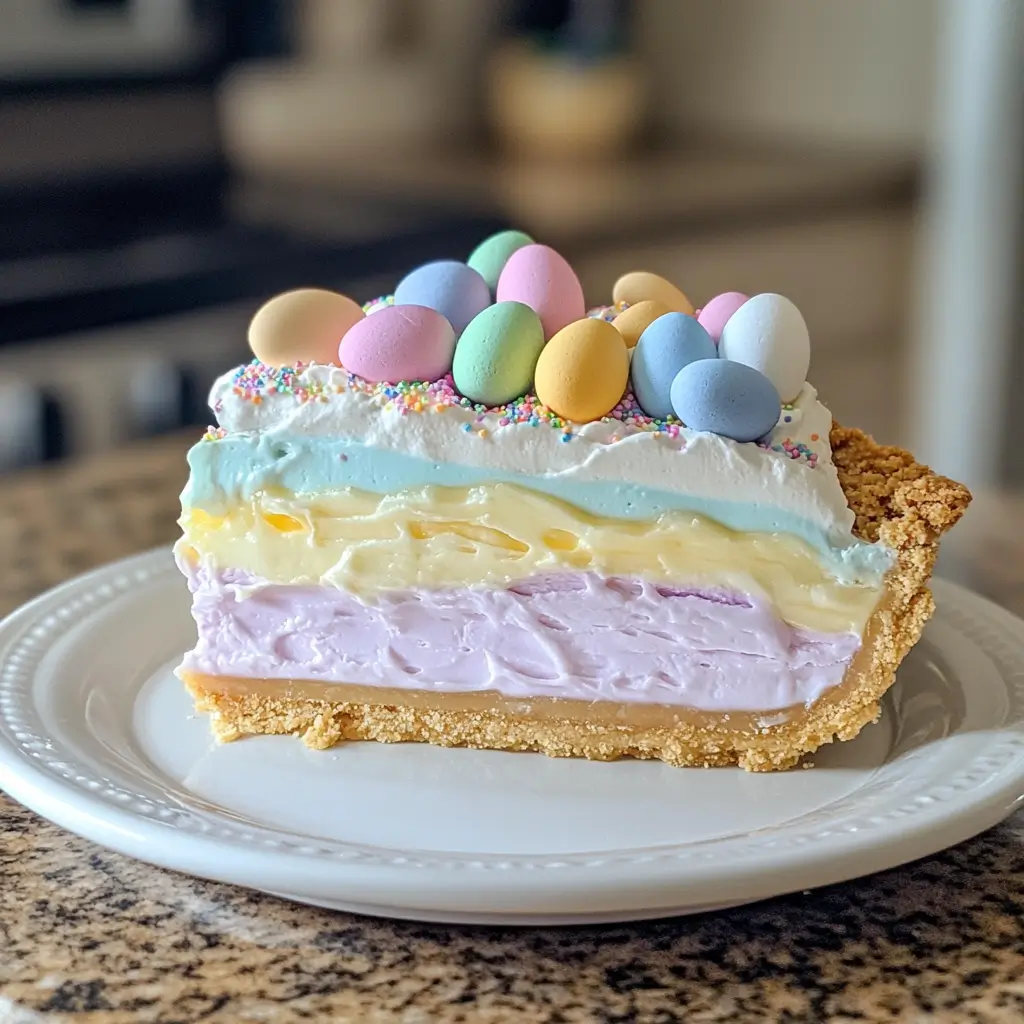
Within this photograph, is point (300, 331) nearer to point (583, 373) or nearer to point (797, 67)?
point (583, 373)

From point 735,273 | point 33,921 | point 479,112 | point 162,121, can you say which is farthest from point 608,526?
point 479,112

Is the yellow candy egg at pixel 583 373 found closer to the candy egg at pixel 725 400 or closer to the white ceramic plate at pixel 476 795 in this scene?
the candy egg at pixel 725 400

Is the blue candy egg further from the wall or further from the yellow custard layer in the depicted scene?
the wall

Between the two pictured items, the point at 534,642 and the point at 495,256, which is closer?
the point at 534,642

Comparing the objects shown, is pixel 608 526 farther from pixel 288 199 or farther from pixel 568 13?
pixel 568 13

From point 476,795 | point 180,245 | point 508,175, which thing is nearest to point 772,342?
point 476,795
